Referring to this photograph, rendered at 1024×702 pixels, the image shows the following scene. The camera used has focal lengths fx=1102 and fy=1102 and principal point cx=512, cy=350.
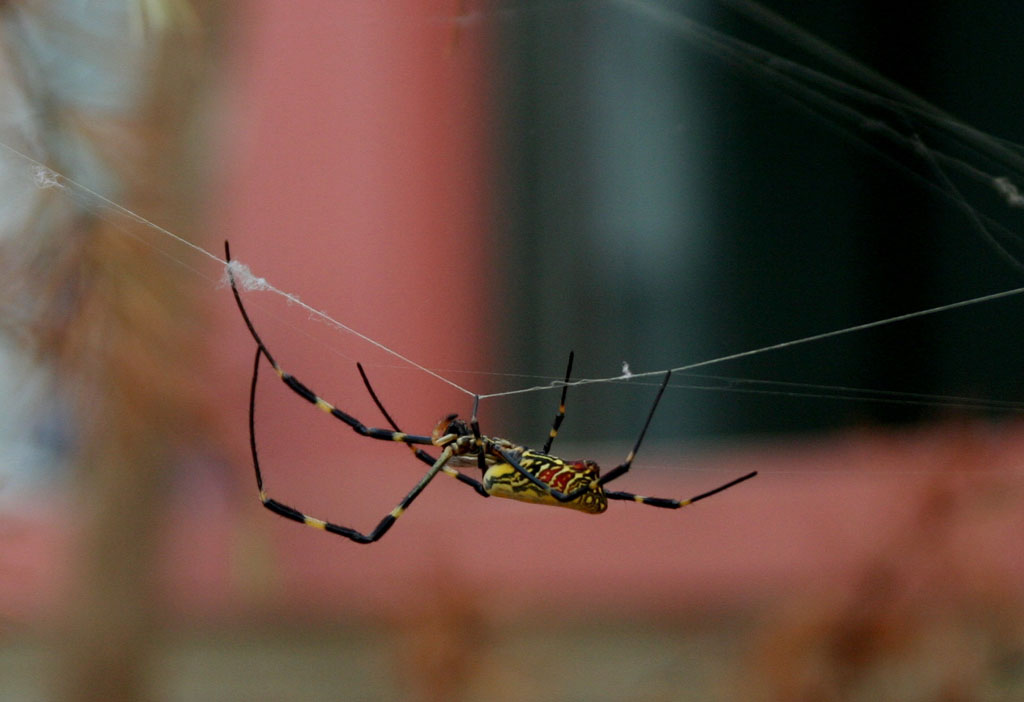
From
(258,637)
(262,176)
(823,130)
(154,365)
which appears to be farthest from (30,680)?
(823,130)

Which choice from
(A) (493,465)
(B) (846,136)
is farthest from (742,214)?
(A) (493,465)

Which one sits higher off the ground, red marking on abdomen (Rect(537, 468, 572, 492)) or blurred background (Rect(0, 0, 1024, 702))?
blurred background (Rect(0, 0, 1024, 702))

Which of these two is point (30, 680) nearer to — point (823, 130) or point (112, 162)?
point (112, 162)

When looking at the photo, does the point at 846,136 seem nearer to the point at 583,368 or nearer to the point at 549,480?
the point at 583,368

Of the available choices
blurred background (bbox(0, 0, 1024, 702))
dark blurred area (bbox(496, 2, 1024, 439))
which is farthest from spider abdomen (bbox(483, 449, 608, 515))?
dark blurred area (bbox(496, 2, 1024, 439))

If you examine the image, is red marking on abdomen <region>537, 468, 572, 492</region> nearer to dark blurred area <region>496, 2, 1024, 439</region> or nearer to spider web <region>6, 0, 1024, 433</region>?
spider web <region>6, 0, 1024, 433</region>

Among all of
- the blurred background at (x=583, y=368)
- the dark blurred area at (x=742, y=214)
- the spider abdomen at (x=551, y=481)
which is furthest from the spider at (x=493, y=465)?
the dark blurred area at (x=742, y=214)
